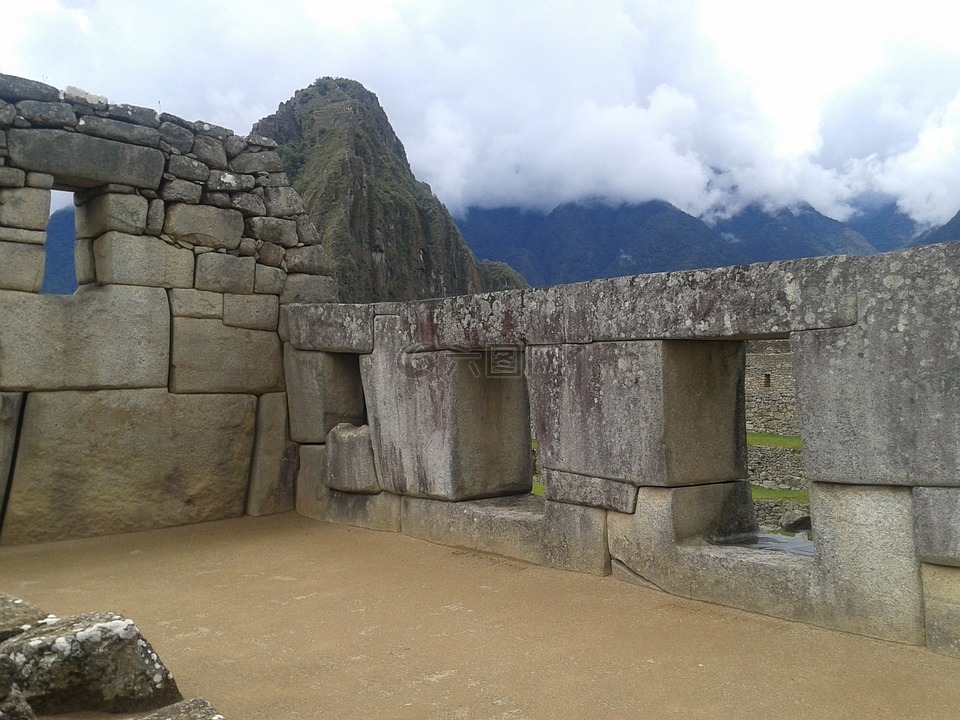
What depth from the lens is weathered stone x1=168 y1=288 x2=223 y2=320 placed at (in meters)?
7.19

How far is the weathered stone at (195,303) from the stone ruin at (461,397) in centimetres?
2

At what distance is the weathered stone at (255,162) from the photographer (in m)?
7.64

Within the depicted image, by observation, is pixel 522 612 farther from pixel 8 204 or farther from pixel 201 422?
pixel 8 204

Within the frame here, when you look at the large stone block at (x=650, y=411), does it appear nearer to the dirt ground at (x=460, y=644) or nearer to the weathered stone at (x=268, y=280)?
the dirt ground at (x=460, y=644)

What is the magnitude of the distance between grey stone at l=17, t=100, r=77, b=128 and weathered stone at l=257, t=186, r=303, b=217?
1737 millimetres

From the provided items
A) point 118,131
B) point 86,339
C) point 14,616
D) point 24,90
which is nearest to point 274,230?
point 118,131

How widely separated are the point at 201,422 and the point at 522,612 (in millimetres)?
3869

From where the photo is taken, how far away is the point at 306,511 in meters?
7.64

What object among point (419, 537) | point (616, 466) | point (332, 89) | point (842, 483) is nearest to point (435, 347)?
point (419, 537)

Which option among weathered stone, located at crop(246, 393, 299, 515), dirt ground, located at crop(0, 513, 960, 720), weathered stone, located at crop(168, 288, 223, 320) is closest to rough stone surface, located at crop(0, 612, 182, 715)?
dirt ground, located at crop(0, 513, 960, 720)

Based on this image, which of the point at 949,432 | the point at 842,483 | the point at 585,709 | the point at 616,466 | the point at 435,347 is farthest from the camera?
the point at 435,347

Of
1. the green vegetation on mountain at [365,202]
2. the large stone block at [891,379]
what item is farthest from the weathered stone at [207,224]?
the green vegetation on mountain at [365,202]

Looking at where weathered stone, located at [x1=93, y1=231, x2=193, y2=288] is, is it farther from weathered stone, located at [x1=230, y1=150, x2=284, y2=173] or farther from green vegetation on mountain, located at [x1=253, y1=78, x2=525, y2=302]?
green vegetation on mountain, located at [x1=253, y1=78, x2=525, y2=302]

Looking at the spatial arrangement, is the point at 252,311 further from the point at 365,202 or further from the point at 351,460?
the point at 365,202
